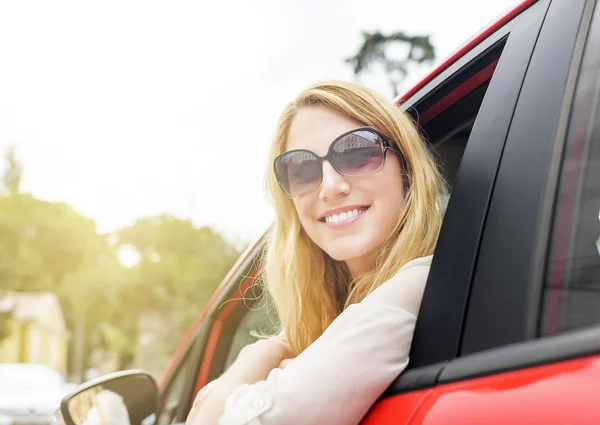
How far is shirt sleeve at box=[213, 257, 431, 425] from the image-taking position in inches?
50.3

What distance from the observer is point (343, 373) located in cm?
128

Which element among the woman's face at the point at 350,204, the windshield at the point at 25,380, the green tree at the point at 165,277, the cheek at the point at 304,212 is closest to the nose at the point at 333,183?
the woman's face at the point at 350,204

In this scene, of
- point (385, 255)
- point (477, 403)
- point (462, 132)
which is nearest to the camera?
point (477, 403)

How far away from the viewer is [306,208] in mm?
1854

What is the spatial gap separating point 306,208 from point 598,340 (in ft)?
3.40

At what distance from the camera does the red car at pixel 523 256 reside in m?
0.96

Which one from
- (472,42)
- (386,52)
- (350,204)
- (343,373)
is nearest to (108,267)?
(386,52)

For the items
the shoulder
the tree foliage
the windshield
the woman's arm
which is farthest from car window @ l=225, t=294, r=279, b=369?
the tree foliage

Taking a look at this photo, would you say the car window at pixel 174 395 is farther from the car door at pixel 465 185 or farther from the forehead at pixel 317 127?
the car door at pixel 465 185

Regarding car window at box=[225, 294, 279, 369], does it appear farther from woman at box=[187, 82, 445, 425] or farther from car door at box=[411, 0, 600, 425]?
car door at box=[411, 0, 600, 425]

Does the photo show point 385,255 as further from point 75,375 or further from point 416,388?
point 75,375

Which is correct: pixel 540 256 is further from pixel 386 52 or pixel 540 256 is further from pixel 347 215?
pixel 386 52

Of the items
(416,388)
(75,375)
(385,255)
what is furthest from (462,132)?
(75,375)

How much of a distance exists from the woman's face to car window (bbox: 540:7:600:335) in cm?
67
